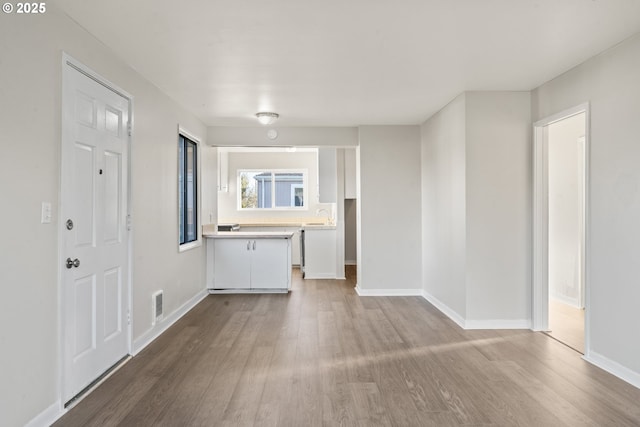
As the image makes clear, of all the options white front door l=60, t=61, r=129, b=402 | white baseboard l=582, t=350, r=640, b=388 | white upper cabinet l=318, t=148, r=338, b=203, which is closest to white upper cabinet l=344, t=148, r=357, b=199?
white upper cabinet l=318, t=148, r=338, b=203

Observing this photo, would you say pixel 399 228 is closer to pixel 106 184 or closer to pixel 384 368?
pixel 384 368

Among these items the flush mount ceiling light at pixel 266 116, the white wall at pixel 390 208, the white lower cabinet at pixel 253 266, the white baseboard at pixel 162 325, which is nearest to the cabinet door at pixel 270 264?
the white lower cabinet at pixel 253 266

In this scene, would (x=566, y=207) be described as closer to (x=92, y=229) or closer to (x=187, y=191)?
(x=187, y=191)

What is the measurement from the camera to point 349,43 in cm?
288

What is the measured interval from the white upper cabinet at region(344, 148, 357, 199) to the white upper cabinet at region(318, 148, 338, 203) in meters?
0.25

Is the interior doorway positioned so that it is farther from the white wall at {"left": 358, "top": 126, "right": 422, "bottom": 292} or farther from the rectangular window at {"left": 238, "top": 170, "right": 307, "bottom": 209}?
the rectangular window at {"left": 238, "top": 170, "right": 307, "bottom": 209}

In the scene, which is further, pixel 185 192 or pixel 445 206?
pixel 185 192

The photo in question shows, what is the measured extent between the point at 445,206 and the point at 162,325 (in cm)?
342

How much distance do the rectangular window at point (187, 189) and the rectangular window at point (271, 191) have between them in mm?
3551

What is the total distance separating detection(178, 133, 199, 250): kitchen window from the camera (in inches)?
190

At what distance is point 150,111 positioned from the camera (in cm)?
373

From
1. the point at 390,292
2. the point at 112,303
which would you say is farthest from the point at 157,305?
the point at 390,292

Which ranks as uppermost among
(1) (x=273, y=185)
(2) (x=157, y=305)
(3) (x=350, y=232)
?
(1) (x=273, y=185)

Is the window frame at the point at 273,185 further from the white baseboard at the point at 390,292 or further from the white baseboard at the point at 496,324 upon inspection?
the white baseboard at the point at 496,324
